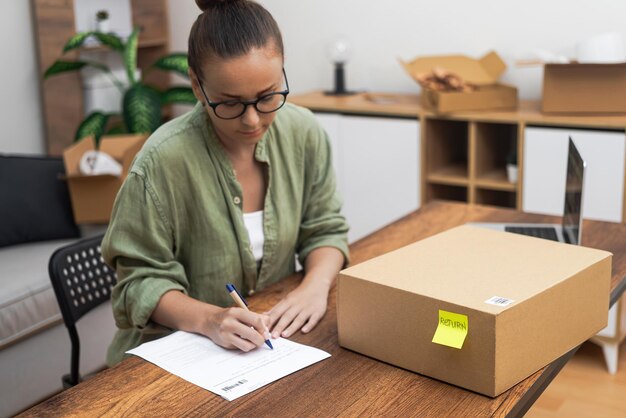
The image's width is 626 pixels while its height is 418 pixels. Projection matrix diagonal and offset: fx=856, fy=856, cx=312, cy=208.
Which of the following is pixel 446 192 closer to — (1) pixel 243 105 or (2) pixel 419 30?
(2) pixel 419 30

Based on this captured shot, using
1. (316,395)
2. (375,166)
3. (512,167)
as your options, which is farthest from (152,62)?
(316,395)

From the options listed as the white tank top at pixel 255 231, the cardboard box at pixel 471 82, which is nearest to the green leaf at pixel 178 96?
the cardboard box at pixel 471 82

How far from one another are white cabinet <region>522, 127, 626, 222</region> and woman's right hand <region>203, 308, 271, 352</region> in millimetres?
1843

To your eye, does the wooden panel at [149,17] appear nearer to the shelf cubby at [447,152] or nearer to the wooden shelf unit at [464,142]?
the wooden shelf unit at [464,142]

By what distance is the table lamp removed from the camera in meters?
4.07

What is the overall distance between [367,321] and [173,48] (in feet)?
11.8

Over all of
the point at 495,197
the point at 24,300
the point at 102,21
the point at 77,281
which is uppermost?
the point at 102,21

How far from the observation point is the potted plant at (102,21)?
4.37 m

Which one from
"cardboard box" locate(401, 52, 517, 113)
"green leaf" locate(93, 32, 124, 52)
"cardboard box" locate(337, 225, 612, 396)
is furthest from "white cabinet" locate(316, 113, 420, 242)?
"cardboard box" locate(337, 225, 612, 396)

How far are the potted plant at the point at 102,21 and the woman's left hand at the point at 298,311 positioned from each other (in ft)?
9.79

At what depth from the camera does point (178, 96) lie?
4293mm

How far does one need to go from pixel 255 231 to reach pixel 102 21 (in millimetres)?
2844

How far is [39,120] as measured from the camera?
4.43m

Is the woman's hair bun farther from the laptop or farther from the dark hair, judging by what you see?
the laptop
